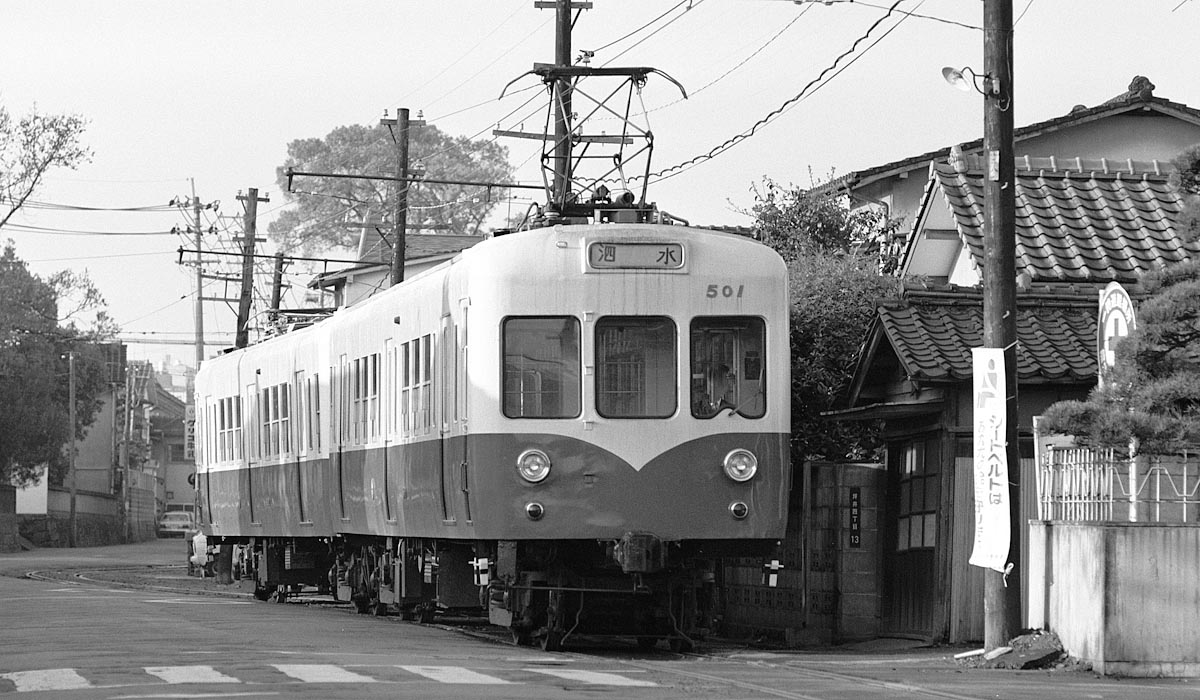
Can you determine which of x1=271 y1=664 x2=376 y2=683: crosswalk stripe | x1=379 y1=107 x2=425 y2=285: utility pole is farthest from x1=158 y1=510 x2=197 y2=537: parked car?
x1=271 y1=664 x2=376 y2=683: crosswalk stripe

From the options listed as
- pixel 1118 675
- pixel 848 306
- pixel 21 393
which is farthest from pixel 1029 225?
pixel 21 393

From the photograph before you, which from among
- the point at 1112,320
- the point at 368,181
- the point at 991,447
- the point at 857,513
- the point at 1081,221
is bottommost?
the point at 857,513

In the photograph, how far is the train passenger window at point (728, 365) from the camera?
15375 millimetres

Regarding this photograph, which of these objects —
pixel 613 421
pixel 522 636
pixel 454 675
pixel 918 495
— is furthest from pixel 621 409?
pixel 918 495

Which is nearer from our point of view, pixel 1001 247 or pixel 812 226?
pixel 1001 247

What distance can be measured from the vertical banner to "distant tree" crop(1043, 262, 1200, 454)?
1.09 m

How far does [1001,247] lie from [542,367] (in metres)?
3.64

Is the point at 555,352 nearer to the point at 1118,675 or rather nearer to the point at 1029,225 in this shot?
the point at 1118,675

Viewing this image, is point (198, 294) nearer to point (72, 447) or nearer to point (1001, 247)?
point (72, 447)

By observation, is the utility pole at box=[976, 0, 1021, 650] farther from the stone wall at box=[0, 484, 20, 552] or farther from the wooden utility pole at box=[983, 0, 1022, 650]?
the stone wall at box=[0, 484, 20, 552]

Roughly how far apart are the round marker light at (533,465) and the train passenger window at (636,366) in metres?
0.64

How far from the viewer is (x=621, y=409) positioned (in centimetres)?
1523

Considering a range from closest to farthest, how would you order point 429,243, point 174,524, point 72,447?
point 429,243, point 72,447, point 174,524

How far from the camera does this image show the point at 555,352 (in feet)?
50.1
